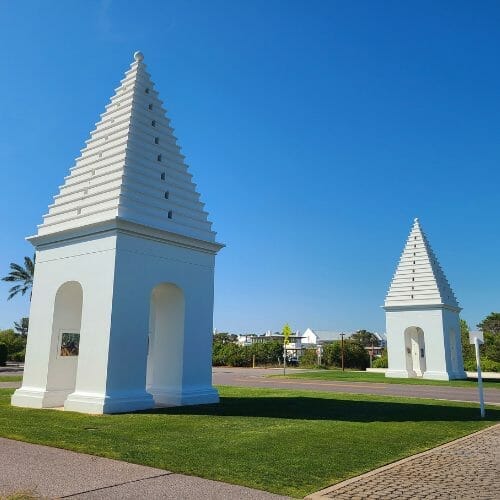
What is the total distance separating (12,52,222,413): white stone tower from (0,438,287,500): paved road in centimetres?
544

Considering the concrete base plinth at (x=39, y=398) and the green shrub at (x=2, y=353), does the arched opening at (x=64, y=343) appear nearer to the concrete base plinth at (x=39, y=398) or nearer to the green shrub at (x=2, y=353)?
the concrete base plinth at (x=39, y=398)

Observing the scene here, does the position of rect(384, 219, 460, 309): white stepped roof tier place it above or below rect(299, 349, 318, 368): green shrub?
above

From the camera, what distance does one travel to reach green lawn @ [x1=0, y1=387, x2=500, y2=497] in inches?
271

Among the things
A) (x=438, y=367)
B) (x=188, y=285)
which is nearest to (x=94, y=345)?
(x=188, y=285)

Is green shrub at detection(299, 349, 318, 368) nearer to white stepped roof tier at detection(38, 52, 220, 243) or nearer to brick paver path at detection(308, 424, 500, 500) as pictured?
white stepped roof tier at detection(38, 52, 220, 243)

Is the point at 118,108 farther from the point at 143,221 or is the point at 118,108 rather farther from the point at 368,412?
the point at 368,412

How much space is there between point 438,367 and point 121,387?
24174 mm

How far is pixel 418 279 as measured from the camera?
32969 mm

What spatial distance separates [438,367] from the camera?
31078 mm

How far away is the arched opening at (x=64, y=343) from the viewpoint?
14367 mm

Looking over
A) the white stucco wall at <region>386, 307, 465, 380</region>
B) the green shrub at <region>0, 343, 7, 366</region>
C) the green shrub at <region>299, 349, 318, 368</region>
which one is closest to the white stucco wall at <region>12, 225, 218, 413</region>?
the white stucco wall at <region>386, 307, 465, 380</region>

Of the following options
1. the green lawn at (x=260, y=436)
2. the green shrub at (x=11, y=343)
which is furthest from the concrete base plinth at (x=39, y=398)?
the green shrub at (x=11, y=343)

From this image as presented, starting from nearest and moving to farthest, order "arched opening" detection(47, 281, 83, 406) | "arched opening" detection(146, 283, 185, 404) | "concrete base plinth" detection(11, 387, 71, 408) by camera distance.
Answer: "concrete base plinth" detection(11, 387, 71, 408) → "arched opening" detection(47, 281, 83, 406) → "arched opening" detection(146, 283, 185, 404)

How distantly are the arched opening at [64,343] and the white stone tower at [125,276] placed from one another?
0.03m
